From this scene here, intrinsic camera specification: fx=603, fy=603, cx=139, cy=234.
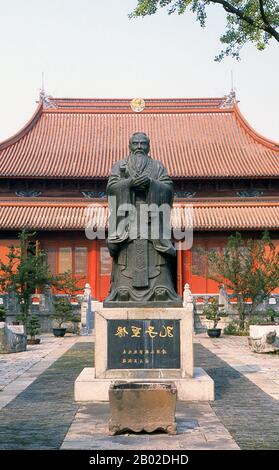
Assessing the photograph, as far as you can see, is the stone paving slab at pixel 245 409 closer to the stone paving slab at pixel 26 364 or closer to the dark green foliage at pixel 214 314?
the stone paving slab at pixel 26 364

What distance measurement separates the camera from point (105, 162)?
32969 mm

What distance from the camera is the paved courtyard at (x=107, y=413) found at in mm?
6070

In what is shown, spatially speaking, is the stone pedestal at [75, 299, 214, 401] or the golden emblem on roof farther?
the golden emblem on roof

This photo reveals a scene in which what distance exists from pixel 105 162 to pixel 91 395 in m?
25.4

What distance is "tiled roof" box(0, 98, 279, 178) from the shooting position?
3184cm

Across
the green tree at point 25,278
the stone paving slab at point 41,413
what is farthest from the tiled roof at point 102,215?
the stone paving slab at point 41,413

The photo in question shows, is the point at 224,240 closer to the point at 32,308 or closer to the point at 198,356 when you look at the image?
the point at 32,308

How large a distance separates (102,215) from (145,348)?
2279cm

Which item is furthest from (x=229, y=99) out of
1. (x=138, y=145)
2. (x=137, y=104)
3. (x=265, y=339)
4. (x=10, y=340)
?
(x=138, y=145)

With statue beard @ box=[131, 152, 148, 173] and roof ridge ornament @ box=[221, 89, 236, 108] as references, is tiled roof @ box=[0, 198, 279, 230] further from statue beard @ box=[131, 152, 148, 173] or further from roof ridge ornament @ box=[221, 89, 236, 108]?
statue beard @ box=[131, 152, 148, 173]

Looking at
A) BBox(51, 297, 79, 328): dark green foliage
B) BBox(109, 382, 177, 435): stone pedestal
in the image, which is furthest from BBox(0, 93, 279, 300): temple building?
BBox(109, 382, 177, 435): stone pedestal

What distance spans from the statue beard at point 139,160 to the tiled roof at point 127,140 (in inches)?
875

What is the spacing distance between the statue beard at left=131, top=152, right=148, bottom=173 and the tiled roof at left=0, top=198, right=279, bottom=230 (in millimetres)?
20472
